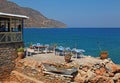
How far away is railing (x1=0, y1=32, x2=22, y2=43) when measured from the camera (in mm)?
24764

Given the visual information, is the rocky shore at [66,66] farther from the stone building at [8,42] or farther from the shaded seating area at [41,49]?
the shaded seating area at [41,49]

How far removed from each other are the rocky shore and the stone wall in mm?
407

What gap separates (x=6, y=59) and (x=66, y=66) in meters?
4.95

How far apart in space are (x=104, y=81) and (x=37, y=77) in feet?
16.0

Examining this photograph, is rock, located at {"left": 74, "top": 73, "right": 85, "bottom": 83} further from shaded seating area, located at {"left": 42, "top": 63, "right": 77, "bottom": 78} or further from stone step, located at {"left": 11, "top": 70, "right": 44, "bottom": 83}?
stone step, located at {"left": 11, "top": 70, "right": 44, "bottom": 83}

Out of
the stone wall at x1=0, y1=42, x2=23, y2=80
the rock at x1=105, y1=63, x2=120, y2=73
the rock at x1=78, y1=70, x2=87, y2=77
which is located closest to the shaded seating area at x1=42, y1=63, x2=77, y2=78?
the rock at x1=78, y1=70, x2=87, y2=77

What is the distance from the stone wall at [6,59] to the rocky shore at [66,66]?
407 mm

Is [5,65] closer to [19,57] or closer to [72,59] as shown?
[19,57]

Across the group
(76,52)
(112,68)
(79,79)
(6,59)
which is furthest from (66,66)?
(6,59)

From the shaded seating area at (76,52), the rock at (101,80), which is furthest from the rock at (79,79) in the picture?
the shaded seating area at (76,52)

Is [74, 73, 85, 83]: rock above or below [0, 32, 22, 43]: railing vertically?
below

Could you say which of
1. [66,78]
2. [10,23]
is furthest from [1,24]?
[66,78]

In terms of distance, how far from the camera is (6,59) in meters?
24.5

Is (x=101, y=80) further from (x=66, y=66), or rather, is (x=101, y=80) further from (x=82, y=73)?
(x=66, y=66)
